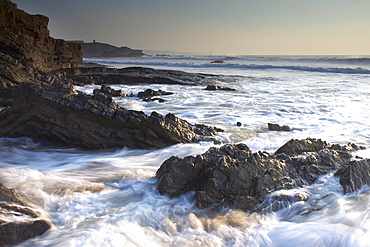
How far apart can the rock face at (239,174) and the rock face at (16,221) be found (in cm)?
123

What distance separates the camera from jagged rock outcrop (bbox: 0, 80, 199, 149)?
15.8ft

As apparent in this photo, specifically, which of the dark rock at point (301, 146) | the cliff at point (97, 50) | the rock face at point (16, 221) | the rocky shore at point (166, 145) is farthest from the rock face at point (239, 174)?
the cliff at point (97, 50)

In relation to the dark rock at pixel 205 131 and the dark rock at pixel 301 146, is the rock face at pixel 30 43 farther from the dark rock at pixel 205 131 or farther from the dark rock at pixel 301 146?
the dark rock at pixel 301 146

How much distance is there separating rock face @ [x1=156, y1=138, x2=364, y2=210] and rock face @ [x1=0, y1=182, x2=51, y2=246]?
4.05ft

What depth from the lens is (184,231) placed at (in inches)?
106

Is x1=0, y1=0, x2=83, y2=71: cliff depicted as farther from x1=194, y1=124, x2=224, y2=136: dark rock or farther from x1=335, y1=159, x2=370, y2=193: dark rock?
x1=335, y1=159, x2=370, y2=193: dark rock

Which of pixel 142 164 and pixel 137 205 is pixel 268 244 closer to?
pixel 137 205

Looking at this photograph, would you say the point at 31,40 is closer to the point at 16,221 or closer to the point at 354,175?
the point at 16,221

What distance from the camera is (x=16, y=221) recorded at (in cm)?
253

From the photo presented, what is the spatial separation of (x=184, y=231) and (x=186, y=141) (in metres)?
2.40

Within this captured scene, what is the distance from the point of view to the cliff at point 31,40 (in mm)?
17766

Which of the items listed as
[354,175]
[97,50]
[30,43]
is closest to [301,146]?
[354,175]

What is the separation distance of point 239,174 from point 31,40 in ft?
75.9

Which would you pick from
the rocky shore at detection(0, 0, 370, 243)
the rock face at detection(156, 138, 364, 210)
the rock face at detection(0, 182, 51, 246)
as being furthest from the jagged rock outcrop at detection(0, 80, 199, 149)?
the rock face at detection(0, 182, 51, 246)
